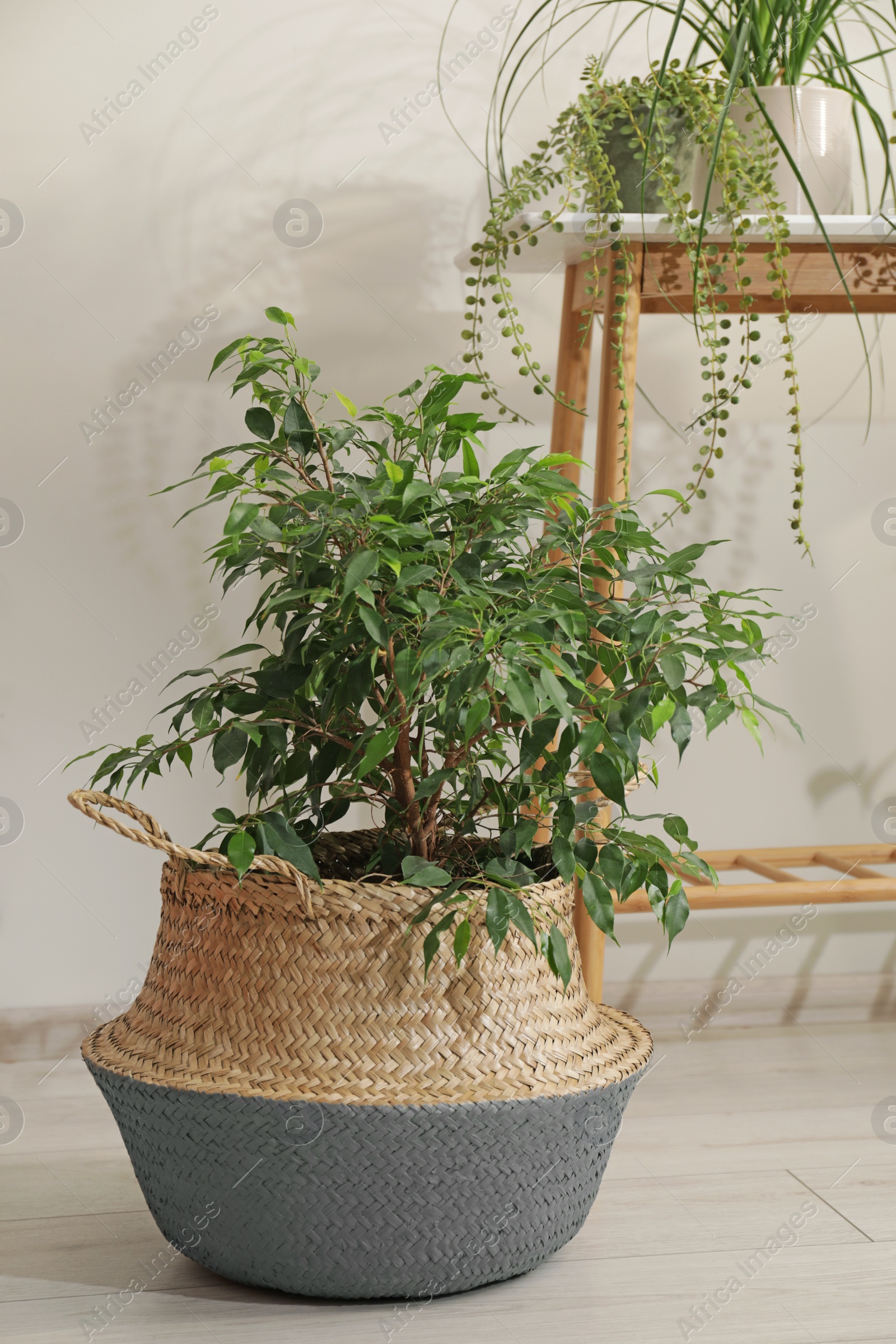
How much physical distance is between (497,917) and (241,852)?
0.21 m

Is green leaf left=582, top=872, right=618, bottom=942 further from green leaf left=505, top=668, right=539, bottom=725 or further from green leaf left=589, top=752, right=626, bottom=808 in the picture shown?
green leaf left=505, top=668, right=539, bottom=725

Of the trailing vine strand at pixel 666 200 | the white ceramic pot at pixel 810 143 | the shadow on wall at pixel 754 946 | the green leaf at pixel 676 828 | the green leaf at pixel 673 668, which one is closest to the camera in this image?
the green leaf at pixel 673 668

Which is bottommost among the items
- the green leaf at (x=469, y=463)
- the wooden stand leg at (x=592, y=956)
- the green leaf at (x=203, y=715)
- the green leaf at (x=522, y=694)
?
the wooden stand leg at (x=592, y=956)

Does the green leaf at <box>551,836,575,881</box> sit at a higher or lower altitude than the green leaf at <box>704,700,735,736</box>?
lower

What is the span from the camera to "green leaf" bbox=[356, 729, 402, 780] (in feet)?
3.01

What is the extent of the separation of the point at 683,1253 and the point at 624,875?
0.41 metres

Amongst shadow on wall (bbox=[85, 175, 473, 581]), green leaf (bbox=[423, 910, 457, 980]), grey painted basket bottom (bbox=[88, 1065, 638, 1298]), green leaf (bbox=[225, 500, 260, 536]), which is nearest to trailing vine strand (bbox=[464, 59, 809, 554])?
shadow on wall (bbox=[85, 175, 473, 581])

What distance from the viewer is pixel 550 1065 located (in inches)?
40.4

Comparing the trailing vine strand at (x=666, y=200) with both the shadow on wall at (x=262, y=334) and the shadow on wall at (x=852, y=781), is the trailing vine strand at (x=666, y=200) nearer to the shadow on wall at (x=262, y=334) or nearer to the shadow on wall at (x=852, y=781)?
the shadow on wall at (x=262, y=334)

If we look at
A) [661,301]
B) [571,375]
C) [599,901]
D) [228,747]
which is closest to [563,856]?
[599,901]

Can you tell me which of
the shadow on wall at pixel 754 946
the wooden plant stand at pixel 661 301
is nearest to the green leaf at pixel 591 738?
the wooden plant stand at pixel 661 301

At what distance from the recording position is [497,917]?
956 millimetres

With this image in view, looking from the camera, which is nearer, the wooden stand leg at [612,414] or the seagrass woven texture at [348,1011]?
the seagrass woven texture at [348,1011]

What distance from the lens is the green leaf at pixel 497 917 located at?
0.96m
